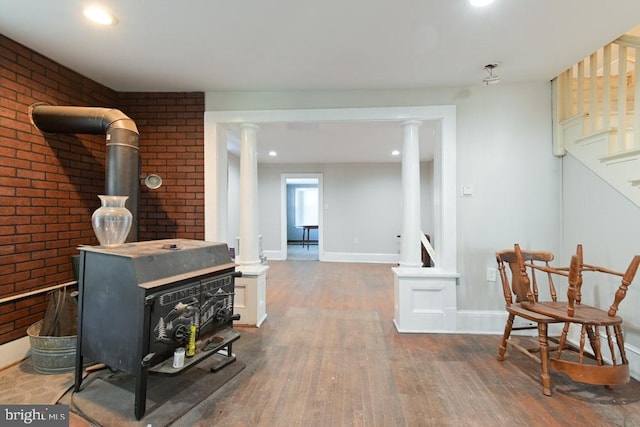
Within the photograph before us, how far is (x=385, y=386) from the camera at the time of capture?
191cm

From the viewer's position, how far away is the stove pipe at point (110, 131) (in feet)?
7.03

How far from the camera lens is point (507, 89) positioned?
2.73 meters

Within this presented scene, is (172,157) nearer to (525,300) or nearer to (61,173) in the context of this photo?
(61,173)

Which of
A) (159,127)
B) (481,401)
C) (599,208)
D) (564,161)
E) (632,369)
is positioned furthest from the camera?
(159,127)

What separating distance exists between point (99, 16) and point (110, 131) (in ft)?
2.44

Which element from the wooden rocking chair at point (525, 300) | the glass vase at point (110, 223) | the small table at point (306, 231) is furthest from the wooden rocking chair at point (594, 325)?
the small table at point (306, 231)

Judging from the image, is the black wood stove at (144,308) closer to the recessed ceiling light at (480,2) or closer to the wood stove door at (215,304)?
the wood stove door at (215,304)

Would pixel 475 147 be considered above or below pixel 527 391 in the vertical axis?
above

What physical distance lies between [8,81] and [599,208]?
14.9 feet

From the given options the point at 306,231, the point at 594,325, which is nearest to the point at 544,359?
the point at 594,325

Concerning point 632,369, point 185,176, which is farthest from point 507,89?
point 185,176

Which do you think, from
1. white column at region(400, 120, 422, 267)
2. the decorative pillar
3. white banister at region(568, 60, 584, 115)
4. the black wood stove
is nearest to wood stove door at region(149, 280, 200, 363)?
the black wood stove

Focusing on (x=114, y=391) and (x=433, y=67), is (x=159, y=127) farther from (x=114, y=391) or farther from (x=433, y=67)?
(x=433, y=67)

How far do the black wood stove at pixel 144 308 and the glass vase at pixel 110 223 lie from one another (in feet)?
0.22
